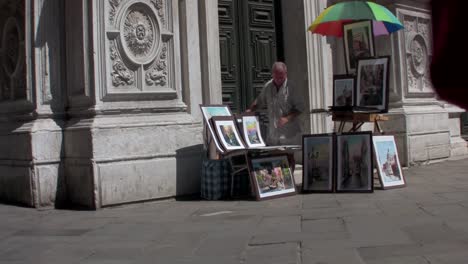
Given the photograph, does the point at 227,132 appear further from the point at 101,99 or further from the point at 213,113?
the point at 101,99

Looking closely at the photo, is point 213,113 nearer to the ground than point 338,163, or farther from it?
farther from it

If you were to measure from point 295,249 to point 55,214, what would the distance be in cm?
339

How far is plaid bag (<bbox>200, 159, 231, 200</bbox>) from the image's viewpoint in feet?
23.4

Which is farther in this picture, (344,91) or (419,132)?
(419,132)

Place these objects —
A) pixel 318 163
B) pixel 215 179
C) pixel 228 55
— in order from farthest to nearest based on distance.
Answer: pixel 228 55 < pixel 318 163 < pixel 215 179

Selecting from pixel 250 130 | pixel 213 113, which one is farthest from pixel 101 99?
pixel 250 130

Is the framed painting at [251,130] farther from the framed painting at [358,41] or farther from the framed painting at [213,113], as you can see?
the framed painting at [358,41]

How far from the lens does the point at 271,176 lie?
702cm

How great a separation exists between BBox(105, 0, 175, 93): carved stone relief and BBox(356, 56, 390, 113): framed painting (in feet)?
8.33

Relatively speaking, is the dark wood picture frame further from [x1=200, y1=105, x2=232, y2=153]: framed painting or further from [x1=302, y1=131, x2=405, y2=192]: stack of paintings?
[x1=302, y1=131, x2=405, y2=192]: stack of paintings

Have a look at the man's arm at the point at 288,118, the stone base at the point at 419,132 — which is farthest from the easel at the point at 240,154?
the stone base at the point at 419,132

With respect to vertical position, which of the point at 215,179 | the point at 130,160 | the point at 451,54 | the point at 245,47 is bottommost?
the point at 215,179

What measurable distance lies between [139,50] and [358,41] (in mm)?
3015

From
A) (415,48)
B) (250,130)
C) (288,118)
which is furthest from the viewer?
(415,48)
